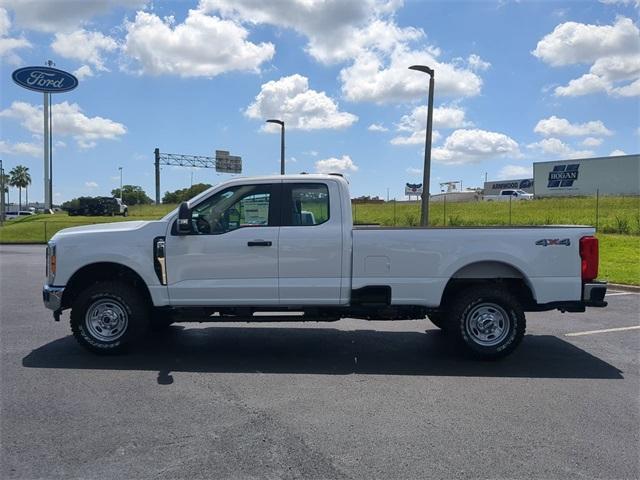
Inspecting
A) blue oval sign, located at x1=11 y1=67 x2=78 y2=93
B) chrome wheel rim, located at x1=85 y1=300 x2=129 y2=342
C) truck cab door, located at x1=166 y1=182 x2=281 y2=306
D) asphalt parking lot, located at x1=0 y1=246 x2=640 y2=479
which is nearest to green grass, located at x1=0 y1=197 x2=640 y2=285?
asphalt parking lot, located at x1=0 y1=246 x2=640 y2=479

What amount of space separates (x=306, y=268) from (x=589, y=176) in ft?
174

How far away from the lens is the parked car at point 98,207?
49.6 metres

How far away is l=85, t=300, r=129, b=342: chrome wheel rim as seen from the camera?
20.3 ft

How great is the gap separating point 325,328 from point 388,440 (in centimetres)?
390

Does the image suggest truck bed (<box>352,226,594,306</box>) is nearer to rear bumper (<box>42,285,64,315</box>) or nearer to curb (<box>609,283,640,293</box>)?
rear bumper (<box>42,285,64,315</box>)

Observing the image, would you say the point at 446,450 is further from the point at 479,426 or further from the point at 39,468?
the point at 39,468

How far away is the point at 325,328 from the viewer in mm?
7887

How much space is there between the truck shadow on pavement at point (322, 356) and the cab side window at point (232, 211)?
153 cm

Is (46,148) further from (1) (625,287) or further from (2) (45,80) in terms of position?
(1) (625,287)

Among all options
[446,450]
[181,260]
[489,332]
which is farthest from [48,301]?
[489,332]

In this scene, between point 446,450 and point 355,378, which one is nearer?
point 446,450

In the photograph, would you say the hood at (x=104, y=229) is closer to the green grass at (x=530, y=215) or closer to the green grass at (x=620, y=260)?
the green grass at (x=620, y=260)

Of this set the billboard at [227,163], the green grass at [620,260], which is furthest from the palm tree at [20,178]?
the green grass at [620,260]

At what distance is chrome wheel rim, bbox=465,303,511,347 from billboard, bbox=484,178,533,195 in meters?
79.9
